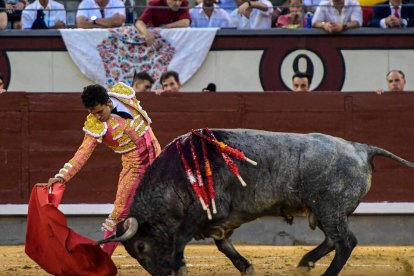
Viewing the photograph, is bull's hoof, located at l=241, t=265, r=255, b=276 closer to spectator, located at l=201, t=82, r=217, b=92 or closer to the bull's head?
the bull's head

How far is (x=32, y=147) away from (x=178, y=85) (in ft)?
4.04

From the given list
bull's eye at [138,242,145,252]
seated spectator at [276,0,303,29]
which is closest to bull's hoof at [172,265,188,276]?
bull's eye at [138,242,145,252]

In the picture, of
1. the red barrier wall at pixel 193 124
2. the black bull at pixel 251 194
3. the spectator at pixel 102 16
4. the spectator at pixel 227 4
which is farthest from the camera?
the spectator at pixel 227 4

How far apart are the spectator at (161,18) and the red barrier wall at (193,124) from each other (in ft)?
2.42

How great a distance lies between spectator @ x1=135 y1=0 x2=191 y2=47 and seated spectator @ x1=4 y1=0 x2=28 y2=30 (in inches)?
43.1

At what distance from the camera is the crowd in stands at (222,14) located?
10.2 meters

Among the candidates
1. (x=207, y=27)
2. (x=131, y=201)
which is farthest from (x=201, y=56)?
(x=131, y=201)

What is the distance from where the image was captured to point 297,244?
978 centimetres

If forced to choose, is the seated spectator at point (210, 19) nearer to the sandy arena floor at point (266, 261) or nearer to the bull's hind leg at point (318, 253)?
the sandy arena floor at point (266, 261)

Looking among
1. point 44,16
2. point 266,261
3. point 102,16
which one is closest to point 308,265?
point 266,261

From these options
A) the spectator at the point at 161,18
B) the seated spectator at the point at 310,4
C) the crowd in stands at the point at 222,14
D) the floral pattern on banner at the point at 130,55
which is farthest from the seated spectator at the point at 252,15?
the floral pattern on banner at the point at 130,55

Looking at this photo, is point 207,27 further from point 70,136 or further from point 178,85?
point 70,136

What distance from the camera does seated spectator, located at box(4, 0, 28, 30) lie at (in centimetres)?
1059

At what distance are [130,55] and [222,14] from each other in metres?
0.83
